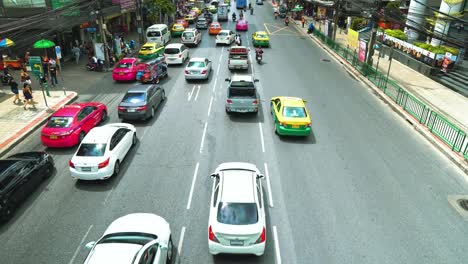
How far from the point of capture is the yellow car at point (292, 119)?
16.4 meters

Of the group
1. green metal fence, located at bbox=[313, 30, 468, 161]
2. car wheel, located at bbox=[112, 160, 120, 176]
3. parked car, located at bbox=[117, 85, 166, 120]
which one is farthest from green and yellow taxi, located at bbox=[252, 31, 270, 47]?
car wheel, located at bbox=[112, 160, 120, 176]

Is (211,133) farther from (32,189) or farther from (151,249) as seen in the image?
(151,249)

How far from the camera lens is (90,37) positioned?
36750 mm

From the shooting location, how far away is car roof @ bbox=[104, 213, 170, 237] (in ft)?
29.4

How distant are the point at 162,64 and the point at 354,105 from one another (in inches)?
568

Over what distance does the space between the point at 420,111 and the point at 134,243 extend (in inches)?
658

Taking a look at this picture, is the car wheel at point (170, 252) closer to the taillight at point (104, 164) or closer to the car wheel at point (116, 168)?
the taillight at point (104, 164)

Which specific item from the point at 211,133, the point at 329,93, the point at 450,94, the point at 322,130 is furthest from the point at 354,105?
the point at 211,133

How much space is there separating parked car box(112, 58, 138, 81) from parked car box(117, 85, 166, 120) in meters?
6.60

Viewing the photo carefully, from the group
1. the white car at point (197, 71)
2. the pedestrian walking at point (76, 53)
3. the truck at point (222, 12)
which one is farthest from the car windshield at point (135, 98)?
the truck at point (222, 12)

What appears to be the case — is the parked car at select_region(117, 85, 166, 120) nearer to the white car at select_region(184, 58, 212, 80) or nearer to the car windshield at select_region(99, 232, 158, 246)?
the white car at select_region(184, 58, 212, 80)

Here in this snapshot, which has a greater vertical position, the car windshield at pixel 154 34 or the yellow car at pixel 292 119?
the car windshield at pixel 154 34

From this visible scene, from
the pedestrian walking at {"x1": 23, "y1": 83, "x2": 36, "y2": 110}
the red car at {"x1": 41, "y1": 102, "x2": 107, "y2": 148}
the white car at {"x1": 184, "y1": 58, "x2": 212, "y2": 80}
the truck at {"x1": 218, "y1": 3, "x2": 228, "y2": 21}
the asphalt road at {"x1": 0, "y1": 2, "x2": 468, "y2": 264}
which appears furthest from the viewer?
the truck at {"x1": 218, "y1": 3, "x2": 228, "y2": 21}

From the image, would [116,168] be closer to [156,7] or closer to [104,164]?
[104,164]
